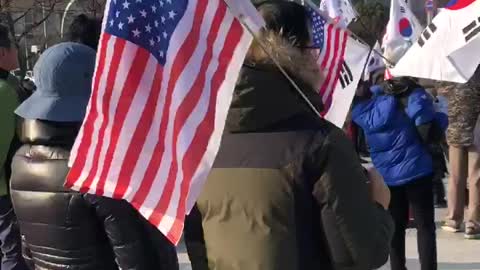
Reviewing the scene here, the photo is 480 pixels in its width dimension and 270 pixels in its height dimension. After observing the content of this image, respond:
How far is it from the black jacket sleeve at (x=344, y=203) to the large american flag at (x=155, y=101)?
12.5 inches

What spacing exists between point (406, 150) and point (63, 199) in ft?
10.4

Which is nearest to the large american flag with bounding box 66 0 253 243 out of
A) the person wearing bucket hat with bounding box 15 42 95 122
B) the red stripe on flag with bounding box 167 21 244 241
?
the red stripe on flag with bounding box 167 21 244 241

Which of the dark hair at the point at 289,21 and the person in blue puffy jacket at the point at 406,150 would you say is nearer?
the dark hair at the point at 289,21

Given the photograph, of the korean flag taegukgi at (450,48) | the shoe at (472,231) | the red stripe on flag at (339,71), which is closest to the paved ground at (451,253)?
the shoe at (472,231)

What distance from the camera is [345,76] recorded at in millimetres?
4633

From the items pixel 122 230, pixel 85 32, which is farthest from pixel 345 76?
pixel 122 230

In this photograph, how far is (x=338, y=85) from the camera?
445 centimetres

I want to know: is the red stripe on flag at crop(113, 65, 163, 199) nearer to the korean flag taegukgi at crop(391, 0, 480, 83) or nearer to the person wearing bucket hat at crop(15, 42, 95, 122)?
the person wearing bucket hat at crop(15, 42, 95, 122)

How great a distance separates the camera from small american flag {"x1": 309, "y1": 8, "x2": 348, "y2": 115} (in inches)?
166

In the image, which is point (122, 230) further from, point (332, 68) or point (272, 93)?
point (332, 68)

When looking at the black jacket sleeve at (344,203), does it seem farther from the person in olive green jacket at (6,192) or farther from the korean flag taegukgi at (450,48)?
the korean flag taegukgi at (450,48)

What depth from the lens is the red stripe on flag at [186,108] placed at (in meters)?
2.32

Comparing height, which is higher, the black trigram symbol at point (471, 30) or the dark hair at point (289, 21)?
the dark hair at point (289, 21)

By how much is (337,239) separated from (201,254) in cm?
51
